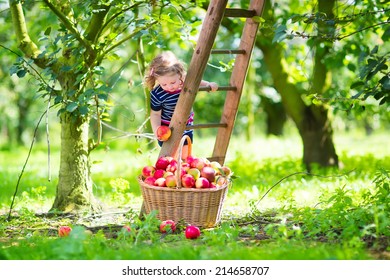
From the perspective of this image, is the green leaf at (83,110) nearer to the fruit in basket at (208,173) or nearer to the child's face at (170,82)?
the child's face at (170,82)

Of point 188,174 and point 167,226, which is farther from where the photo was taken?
point 188,174

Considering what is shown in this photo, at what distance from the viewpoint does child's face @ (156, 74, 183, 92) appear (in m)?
4.42

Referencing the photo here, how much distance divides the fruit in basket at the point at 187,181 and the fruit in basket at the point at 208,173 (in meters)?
0.11

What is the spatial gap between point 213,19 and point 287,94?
355cm

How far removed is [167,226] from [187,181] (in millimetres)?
347

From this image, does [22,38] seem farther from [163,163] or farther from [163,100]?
[163,163]

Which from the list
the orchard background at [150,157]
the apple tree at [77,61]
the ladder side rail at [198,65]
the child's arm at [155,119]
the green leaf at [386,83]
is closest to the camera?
the orchard background at [150,157]

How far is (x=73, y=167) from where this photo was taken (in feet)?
16.1

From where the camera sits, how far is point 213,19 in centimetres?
423

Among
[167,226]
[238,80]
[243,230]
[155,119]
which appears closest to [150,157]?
[155,119]

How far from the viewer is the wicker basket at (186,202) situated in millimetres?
3994

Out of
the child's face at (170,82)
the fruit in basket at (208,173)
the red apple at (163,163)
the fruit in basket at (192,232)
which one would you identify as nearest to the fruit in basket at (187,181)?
the fruit in basket at (208,173)
